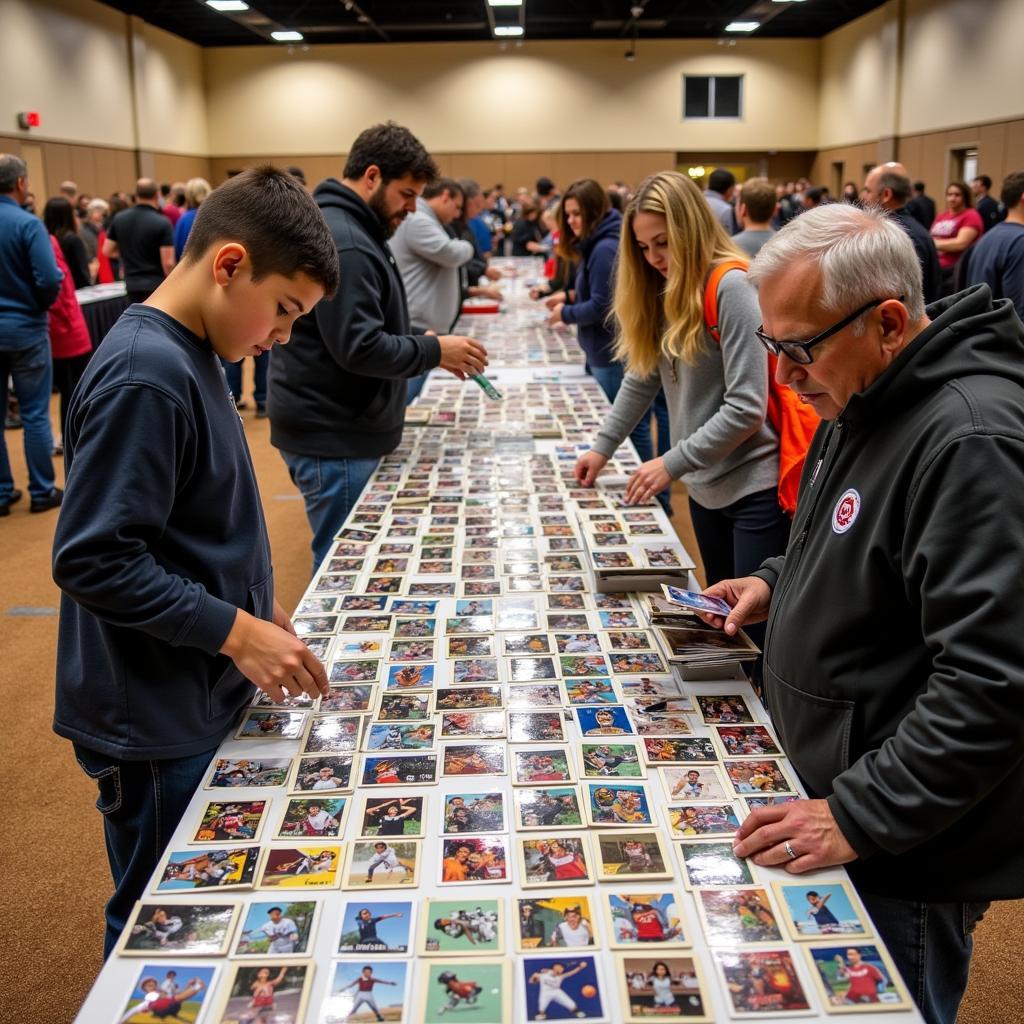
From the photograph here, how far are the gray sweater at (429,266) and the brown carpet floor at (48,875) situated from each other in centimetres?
140

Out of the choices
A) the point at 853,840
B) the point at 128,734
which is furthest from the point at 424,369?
the point at 853,840

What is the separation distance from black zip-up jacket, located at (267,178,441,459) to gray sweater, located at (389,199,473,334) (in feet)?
4.79

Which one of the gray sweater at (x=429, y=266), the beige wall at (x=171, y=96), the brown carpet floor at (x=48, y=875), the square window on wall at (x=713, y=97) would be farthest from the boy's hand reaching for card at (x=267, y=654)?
the square window on wall at (x=713, y=97)

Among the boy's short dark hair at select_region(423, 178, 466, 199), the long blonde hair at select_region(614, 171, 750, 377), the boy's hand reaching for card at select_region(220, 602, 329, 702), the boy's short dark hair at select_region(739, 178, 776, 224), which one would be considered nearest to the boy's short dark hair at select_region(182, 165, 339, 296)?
the boy's hand reaching for card at select_region(220, 602, 329, 702)

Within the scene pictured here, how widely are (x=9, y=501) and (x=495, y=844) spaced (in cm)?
500

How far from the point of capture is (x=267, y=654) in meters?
1.29

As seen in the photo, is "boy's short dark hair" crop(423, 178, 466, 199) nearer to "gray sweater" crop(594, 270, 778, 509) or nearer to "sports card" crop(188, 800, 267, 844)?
"gray sweater" crop(594, 270, 778, 509)

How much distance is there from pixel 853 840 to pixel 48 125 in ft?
49.1

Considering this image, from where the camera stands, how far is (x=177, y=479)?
1.27 m

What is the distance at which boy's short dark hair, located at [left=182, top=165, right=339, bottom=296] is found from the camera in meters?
1.33

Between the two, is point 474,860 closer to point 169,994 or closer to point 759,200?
point 169,994

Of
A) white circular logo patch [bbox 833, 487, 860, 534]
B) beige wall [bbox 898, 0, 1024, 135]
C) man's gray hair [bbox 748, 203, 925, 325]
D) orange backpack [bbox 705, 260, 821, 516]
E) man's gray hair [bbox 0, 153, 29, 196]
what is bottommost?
orange backpack [bbox 705, 260, 821, 516]

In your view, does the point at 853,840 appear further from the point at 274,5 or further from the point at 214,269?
the point at 274,5

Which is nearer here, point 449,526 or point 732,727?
point 732,727
